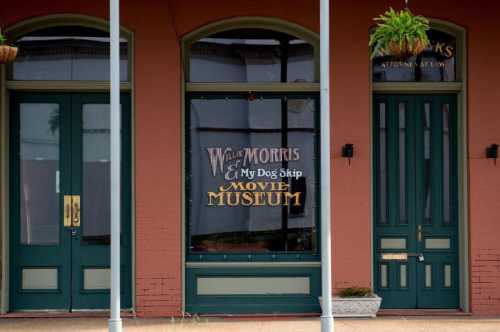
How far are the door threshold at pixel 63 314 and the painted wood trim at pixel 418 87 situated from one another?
403cm

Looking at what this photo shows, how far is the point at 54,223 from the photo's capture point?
10156mm

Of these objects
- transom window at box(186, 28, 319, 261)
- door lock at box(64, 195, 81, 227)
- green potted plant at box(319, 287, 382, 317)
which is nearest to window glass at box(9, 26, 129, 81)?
transom window at box(186, 28, 319, 261)

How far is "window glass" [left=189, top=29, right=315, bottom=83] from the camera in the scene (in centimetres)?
1021

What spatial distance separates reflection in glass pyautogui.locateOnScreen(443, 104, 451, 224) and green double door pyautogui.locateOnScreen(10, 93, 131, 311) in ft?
12.6

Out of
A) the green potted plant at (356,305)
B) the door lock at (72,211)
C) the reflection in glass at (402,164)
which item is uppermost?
the reflection in glass at (402,164)

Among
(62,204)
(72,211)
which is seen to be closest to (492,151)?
(72,211)

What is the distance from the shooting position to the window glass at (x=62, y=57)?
399 inches

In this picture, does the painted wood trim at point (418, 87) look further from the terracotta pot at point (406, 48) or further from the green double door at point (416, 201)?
the terracotta pot at point (406, 48)

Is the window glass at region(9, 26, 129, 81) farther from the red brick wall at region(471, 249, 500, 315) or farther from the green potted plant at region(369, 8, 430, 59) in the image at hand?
the red brick wall at region(471, 249, 500, 315)

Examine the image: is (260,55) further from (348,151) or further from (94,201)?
(94,201)

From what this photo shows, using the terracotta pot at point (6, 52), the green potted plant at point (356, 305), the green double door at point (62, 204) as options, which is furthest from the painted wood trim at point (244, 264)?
the terracotta pot at point (6, 52)

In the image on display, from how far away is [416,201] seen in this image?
10266 mm

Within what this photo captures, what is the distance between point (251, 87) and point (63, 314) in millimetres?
3519

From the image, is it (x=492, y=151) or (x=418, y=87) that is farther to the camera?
(x=418, y=87)
